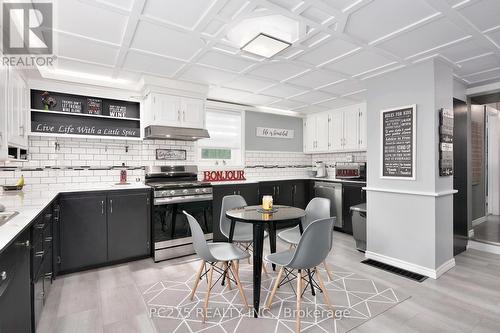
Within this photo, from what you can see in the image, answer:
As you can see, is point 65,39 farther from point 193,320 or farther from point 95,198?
point 193,320

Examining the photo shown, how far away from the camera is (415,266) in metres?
3.29

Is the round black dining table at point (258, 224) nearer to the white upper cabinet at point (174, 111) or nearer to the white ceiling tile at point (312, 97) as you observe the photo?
the white upper cabinet at point (174, 111)

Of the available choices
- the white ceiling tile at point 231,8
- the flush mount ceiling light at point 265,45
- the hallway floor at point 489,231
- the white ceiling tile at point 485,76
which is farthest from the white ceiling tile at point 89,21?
the hallway floor at point 489,231

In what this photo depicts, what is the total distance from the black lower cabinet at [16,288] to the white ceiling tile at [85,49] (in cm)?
200

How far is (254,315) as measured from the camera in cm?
233

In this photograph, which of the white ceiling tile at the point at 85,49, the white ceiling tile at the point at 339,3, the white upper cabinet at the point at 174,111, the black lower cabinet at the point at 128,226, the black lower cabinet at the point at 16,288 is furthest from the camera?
the white upper cabinet at the point at 174,111

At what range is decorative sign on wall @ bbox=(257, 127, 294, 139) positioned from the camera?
5.91 m

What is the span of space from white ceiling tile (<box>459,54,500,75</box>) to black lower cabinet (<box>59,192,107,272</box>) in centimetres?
495

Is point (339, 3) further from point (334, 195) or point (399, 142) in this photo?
point (334, 195)

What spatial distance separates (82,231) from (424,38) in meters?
4.48

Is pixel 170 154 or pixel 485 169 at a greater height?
pixel 170 154

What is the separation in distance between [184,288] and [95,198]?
1.68 m

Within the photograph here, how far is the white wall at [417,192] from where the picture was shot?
3.17m

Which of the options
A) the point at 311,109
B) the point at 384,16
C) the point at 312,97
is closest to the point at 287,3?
the point at 384,16
